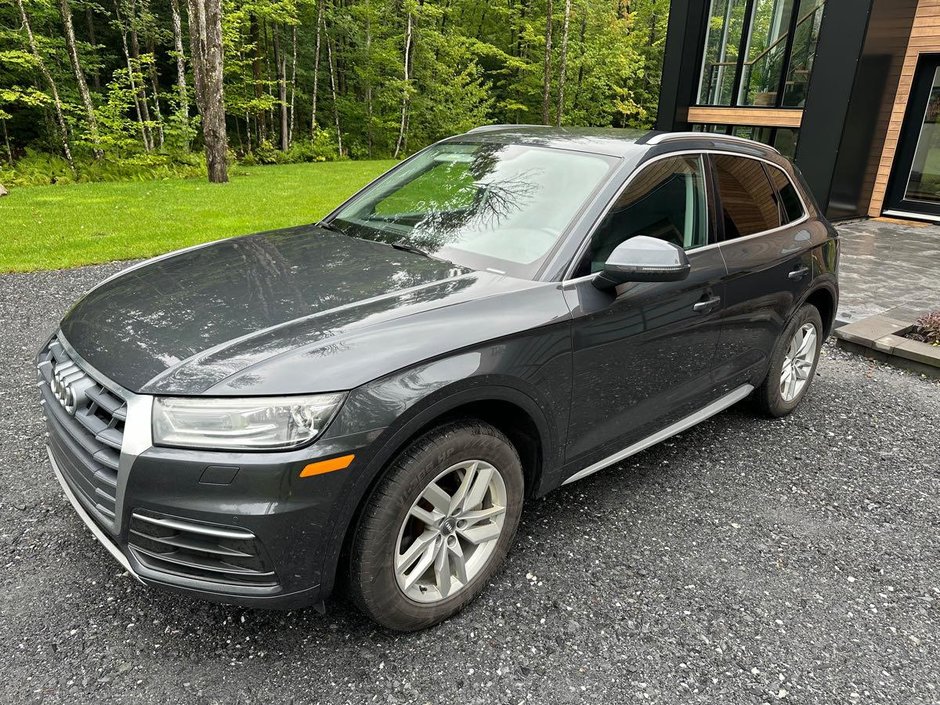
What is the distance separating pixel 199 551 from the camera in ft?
6.25

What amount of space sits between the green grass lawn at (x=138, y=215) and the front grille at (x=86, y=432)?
5671mm

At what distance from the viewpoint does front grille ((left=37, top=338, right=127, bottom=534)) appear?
77.7 inches

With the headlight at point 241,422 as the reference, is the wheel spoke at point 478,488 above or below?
below

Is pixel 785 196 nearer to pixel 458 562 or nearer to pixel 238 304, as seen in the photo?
pixel 458 562

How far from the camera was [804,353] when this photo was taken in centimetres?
423

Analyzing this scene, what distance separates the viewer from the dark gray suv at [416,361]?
6.15 ft

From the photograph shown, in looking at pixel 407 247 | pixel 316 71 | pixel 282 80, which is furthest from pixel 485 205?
pixel 316 71

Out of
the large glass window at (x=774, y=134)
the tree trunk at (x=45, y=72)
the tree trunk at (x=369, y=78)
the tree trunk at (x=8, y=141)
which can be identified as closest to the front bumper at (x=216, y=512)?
the large glass window at (x=774, y=134)

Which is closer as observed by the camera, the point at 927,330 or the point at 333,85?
the point at 927,330

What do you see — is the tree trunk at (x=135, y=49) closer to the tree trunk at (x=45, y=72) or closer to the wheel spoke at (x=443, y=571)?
the tree trunk at (x=45, y=72)

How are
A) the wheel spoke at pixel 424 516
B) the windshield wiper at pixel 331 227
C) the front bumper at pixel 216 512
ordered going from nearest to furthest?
the front bumper at pixel 216 512
the wheel spoke at pixel 424 516
the windshield wiper at pixel 331 227

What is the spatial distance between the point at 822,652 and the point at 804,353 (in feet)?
7.76

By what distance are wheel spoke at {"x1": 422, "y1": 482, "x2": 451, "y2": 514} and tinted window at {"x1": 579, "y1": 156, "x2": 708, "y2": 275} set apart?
3.56ft

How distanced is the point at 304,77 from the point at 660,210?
98.6 feet
